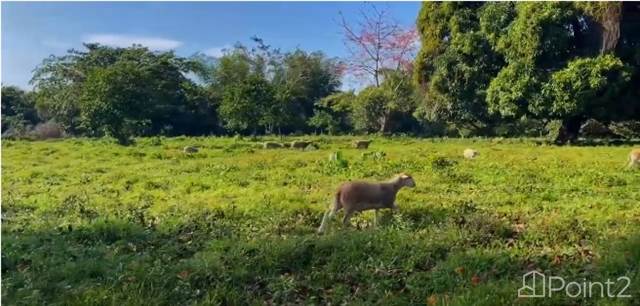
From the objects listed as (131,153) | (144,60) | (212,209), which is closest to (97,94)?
(131,153)

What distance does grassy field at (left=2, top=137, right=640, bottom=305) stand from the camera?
14.2 feet

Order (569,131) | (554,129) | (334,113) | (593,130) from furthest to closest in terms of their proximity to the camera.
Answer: (334,113) → (593,130) → (554,129) → (569,131)

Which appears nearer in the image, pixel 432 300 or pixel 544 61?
pixel 432 300

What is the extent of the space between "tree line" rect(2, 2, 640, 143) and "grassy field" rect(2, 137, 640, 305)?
25.3 ft

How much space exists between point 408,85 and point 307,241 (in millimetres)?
20829

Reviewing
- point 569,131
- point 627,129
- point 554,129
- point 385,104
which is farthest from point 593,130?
point 385,104

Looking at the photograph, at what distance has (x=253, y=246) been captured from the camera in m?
5.08

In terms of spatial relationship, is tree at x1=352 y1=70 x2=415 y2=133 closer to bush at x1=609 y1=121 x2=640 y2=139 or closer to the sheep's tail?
bush at x1=609 y1=121 x2=640 y2=139

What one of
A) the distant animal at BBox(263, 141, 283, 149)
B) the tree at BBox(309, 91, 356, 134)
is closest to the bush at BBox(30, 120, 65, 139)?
the tree at BBox(309, 91, 356, 134)

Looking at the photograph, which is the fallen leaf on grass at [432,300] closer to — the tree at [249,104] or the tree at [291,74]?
the tree at [249,104]

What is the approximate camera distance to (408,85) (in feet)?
82.9

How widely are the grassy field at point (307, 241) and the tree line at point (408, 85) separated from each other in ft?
25.3

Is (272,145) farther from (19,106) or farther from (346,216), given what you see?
(19,106)

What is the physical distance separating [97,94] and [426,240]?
57.0 feet
